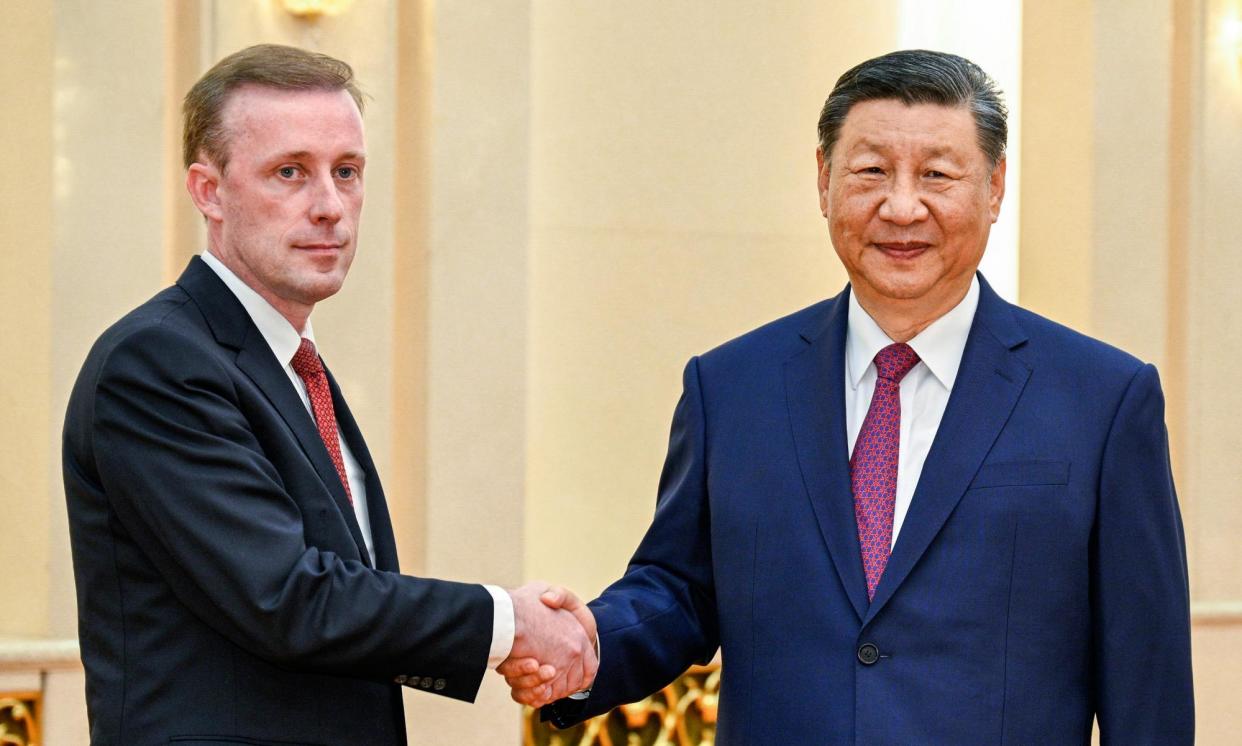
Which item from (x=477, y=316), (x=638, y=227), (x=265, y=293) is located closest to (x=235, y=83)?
(x=265, y=293)

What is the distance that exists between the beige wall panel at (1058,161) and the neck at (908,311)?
10.3 ft

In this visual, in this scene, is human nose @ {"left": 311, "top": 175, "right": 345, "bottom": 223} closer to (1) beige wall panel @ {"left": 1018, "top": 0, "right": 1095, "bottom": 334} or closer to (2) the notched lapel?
(2) the notched lapel

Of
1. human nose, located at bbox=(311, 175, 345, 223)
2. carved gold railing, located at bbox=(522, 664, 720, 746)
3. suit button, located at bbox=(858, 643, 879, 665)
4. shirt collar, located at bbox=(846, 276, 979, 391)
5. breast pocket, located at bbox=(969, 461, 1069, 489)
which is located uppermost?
human nose, located at bbox=(311, 175, 345, 223)

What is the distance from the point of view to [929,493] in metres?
2.64

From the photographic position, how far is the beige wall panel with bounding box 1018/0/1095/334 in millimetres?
5754

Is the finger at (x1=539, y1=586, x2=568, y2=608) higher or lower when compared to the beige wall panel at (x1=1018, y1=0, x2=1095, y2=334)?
lower

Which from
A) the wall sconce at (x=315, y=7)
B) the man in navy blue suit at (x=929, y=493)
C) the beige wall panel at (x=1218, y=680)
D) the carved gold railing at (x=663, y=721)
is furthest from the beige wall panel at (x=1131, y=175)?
the man in navy blue suit at (x=929, y=493)

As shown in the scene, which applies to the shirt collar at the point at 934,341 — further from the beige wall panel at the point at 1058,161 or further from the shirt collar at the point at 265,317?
the beige wall panel at the point at 1058,161

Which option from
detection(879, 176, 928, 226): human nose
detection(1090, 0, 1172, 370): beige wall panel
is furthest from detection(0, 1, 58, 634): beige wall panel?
detection(1090, 0, 1172, 370): beige wall panel

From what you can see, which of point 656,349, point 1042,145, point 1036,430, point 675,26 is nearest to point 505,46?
point 675,26

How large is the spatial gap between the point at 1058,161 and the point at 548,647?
144 inches

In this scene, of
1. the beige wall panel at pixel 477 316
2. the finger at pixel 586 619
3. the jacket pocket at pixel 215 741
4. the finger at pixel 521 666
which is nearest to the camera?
the jacket pocket at pixel 215 741

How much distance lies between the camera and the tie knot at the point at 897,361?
280 centimetres

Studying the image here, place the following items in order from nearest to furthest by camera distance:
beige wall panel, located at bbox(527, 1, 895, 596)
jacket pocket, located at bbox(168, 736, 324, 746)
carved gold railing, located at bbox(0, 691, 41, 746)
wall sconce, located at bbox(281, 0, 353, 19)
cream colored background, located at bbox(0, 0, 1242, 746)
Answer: jacket pocket, located at bbox(168, 736, 324, 746) → carved gold railing, located at bbox(0, 691, 41, 746) → cream colored background, located at bbox(0, 0, 1242, 746) → wall sconce, located at bbox(281, 0, 353, 19) → beige wall panel, located at bbox(527, 1, 895, 596)
